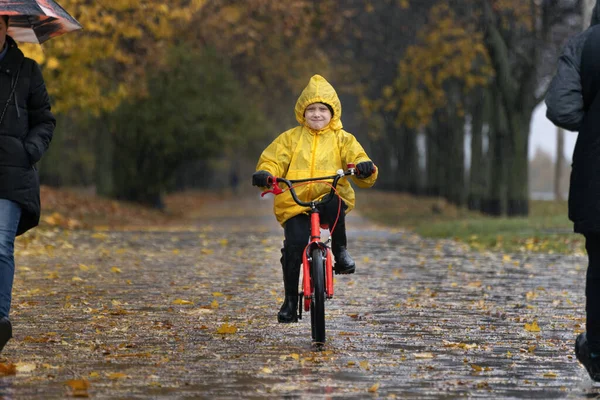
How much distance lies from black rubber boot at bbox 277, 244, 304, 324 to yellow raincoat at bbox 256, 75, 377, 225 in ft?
0.74

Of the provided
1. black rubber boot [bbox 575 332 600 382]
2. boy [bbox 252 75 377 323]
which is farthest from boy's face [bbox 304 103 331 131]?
black rubber boot [bbox 575 332 600 382]

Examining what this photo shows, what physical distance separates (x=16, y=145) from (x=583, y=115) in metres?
3.21

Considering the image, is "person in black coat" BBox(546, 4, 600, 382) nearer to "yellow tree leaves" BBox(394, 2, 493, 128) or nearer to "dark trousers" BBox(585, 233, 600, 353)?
"dark trousers" BBox(585, 233, 600, 353)

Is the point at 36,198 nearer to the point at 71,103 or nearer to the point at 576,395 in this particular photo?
the point at 576,395

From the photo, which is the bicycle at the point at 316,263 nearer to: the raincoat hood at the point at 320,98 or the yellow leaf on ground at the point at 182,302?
the raincoat hood at the point at 320,98

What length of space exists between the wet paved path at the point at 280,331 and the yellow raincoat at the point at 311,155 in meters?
0.96

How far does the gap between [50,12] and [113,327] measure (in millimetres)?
2362

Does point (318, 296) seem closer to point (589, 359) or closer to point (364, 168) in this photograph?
point (364, 168)

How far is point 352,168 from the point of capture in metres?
7.54

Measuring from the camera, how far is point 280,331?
8430mm

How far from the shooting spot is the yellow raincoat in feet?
25.7

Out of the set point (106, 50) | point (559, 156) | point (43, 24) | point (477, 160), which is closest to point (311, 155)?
point (43, 24)

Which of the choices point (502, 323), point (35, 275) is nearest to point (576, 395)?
point (502, 323)

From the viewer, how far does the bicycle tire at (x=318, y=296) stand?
294 inches
